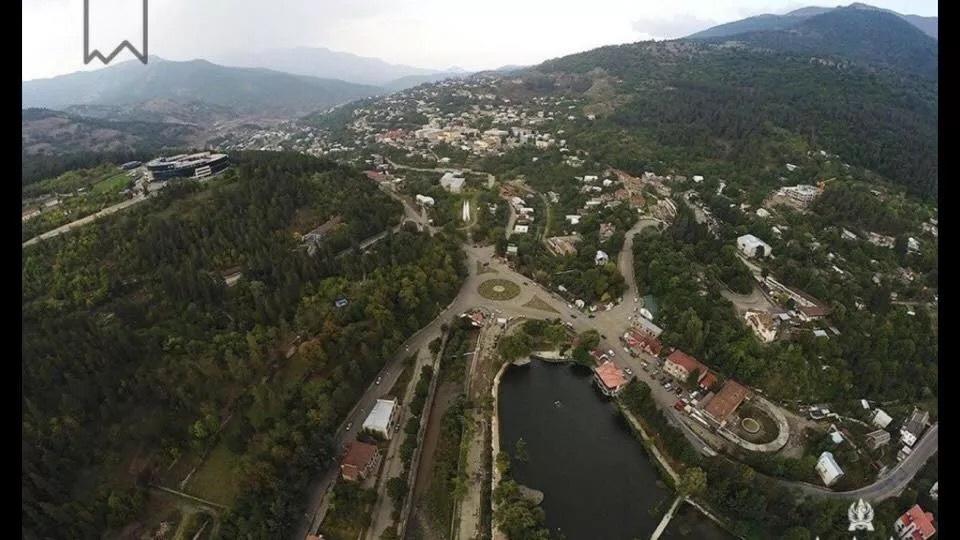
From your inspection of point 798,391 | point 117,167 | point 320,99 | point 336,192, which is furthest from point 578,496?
point 320,99

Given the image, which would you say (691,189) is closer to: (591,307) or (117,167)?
(591,307)

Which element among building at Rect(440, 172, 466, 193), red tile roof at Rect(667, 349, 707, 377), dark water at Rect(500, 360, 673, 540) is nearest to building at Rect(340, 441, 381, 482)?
dark water at Rect(500, 360, 673, 540)

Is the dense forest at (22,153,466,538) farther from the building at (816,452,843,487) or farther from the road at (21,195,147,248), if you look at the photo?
the building at (816,452,843,487)

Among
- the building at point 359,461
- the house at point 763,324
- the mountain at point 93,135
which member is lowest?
the building at point 359,461

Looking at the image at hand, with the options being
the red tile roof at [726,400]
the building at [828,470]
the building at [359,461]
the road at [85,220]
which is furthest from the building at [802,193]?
the road at [85,220]

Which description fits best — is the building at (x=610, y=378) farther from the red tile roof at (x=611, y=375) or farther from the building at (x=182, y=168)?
the building at (x=182, y=168)

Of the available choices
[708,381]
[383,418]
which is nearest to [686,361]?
[708,381]
